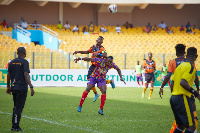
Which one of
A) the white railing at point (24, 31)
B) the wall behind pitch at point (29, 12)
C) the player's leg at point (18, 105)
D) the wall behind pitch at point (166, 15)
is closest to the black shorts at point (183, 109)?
the player's leg at point (18, 105)

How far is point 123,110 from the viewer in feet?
41.2

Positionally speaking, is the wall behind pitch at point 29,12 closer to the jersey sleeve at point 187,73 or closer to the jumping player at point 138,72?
the jumping player at point 138,72

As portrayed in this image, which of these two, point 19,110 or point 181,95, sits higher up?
point 181,95

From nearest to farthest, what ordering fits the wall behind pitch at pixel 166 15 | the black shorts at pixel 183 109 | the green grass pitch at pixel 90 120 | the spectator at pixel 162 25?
the black shorts at pixel 183 109 < the green grass pitch at pixel 90 120 < the spectator at pixel 162 25 < the wall behind pitch at pixel 166 15

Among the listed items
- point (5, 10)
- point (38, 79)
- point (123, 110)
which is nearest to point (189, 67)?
point (123, 110)

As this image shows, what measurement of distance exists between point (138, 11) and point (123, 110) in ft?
113

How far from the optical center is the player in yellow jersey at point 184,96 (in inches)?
241

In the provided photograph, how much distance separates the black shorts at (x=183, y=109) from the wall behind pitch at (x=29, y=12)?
121ft

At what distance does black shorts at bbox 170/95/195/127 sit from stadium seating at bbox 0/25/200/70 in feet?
71.2

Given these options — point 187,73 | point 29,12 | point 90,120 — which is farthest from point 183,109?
point 29,12

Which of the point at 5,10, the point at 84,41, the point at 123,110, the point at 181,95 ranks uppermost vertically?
the point at 5,10

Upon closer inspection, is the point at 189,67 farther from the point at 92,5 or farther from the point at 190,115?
the point at 92,5

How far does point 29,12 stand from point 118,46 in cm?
1306

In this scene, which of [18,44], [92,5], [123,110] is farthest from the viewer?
[92,5]
